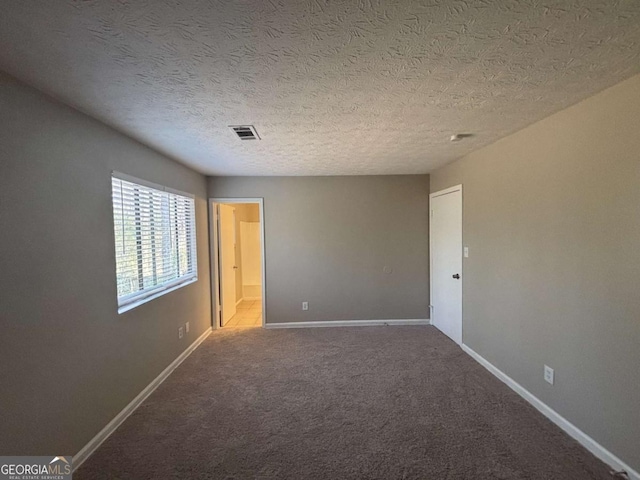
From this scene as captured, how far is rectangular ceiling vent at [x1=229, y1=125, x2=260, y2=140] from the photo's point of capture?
2385 millimetres

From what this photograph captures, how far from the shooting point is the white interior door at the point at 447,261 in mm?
3785

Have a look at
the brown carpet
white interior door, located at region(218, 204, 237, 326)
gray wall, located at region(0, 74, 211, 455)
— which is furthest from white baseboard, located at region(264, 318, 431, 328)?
gray wall, located at region(0, 74, 211, 455)

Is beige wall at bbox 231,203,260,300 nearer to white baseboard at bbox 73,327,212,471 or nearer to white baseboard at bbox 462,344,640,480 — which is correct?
white baseboard at bbox 73,327,212,471

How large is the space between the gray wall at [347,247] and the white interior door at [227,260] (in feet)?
2.44

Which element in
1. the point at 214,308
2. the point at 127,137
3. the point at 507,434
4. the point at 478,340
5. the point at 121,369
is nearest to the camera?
the point at 507,434

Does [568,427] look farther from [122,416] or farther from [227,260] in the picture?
[227,260]

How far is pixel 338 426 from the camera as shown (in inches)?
90.4

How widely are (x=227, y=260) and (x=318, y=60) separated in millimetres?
4125

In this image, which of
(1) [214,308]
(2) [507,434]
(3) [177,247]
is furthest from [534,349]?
(1) [214,308]

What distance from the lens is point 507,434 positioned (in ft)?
7.11

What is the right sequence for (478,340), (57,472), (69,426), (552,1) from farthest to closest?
(478,340) → (69,426) → (57,472) → (552,1)

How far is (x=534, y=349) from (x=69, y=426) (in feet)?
11.1

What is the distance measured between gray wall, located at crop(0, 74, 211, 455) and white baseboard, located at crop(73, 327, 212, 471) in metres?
0.05

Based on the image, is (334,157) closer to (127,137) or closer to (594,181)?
(127,137)
